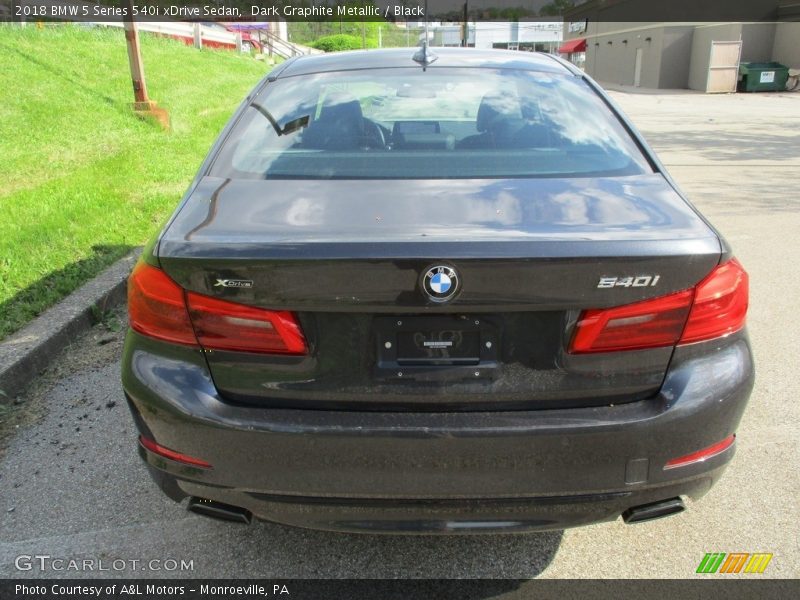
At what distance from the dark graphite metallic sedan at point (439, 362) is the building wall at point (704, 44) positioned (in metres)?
33.4

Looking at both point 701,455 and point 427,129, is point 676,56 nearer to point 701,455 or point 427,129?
point 427,129

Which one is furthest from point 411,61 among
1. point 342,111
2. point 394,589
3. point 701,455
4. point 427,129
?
point 394,589

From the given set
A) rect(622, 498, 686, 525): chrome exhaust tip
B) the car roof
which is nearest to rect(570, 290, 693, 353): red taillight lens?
rect(622, 498, 686, 525): chrome exhaust tip

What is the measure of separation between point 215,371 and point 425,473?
2.12 ft

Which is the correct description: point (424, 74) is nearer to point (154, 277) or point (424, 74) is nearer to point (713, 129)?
point (154, 277)

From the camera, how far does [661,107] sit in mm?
22328

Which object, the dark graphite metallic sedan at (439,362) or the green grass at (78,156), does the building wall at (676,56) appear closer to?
the green grass at (78,156)

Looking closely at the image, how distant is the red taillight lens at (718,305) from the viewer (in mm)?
1912

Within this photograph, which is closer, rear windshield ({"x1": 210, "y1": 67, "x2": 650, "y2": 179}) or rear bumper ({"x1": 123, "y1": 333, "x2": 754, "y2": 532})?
rear bumper ({"x1": 123, "y1": 333, "x2": 754, "y2": 532})

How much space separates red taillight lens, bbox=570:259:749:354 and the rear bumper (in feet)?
0.21

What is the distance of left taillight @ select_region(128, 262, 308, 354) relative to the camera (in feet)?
6.17

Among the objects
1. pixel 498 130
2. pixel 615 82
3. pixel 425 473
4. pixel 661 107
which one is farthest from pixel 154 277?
pixel 615 82

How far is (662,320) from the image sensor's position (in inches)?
74.3

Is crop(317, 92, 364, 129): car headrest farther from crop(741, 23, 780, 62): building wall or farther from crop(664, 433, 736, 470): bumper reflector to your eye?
crop(741, 23, 780, 62): building wall
